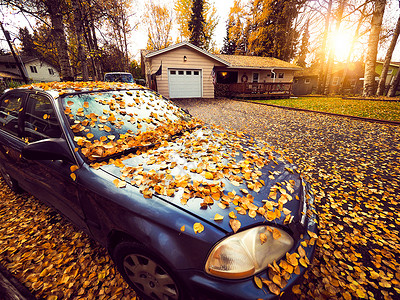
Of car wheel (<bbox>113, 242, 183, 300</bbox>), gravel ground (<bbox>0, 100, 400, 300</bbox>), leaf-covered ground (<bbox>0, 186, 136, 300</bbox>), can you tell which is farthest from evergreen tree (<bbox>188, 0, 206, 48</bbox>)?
car wheel (<bbox>113, 242, 183, 300</bbox>)

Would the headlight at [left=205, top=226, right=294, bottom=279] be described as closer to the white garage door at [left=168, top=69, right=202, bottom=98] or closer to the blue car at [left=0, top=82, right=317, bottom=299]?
the blue car at [left=0, top=82, right=317, bottom=299]

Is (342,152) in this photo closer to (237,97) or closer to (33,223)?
(33,223)

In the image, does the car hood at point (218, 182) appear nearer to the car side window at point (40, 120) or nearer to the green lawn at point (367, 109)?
the car side window at point (40, 120)

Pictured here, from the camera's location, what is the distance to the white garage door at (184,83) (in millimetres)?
14553

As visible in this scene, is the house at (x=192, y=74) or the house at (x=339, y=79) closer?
the house at (x=192, y=74)

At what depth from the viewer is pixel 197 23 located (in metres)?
→ 26.6

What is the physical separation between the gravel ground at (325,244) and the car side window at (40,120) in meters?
1.28

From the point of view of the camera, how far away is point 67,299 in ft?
5.15

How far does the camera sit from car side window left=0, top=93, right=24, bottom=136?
2413 mm

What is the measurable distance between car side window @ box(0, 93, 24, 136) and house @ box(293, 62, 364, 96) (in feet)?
117

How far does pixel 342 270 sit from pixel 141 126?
2732mm

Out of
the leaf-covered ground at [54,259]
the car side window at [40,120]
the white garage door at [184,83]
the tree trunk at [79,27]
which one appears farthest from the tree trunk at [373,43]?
the leaf-covered ground at [54,259]

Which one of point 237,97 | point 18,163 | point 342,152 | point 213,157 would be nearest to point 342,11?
point 237,97

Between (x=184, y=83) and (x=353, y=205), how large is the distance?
14.6m
